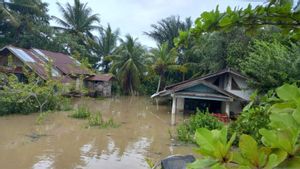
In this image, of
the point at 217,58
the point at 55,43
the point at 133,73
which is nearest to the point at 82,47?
the point at 55,43

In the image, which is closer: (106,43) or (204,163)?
(204,163)

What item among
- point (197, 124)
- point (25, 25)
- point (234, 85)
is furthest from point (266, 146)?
point (25, 25)

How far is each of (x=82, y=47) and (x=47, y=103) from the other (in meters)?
13.3

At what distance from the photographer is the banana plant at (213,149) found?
20.0 inches

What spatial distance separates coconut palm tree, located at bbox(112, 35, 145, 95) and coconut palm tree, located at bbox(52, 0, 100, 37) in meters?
4.56

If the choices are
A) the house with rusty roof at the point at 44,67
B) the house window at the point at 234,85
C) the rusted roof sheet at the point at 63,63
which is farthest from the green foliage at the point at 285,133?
the rusted roof sheet at the point at 63,63

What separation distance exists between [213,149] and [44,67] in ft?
53.3

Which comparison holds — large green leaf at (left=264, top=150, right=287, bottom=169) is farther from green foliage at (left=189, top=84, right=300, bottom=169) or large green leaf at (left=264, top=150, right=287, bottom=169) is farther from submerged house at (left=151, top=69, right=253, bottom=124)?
submerged house at (left=151, top=69, right=253, bottom=124)

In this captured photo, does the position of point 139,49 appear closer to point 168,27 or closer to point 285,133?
point 168,27

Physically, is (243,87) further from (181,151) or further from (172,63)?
(172,63)

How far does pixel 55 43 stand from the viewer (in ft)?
88.4

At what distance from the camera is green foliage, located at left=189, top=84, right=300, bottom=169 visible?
0.46 meters

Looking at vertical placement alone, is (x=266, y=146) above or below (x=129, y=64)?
below

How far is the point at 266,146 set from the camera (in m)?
0.50
